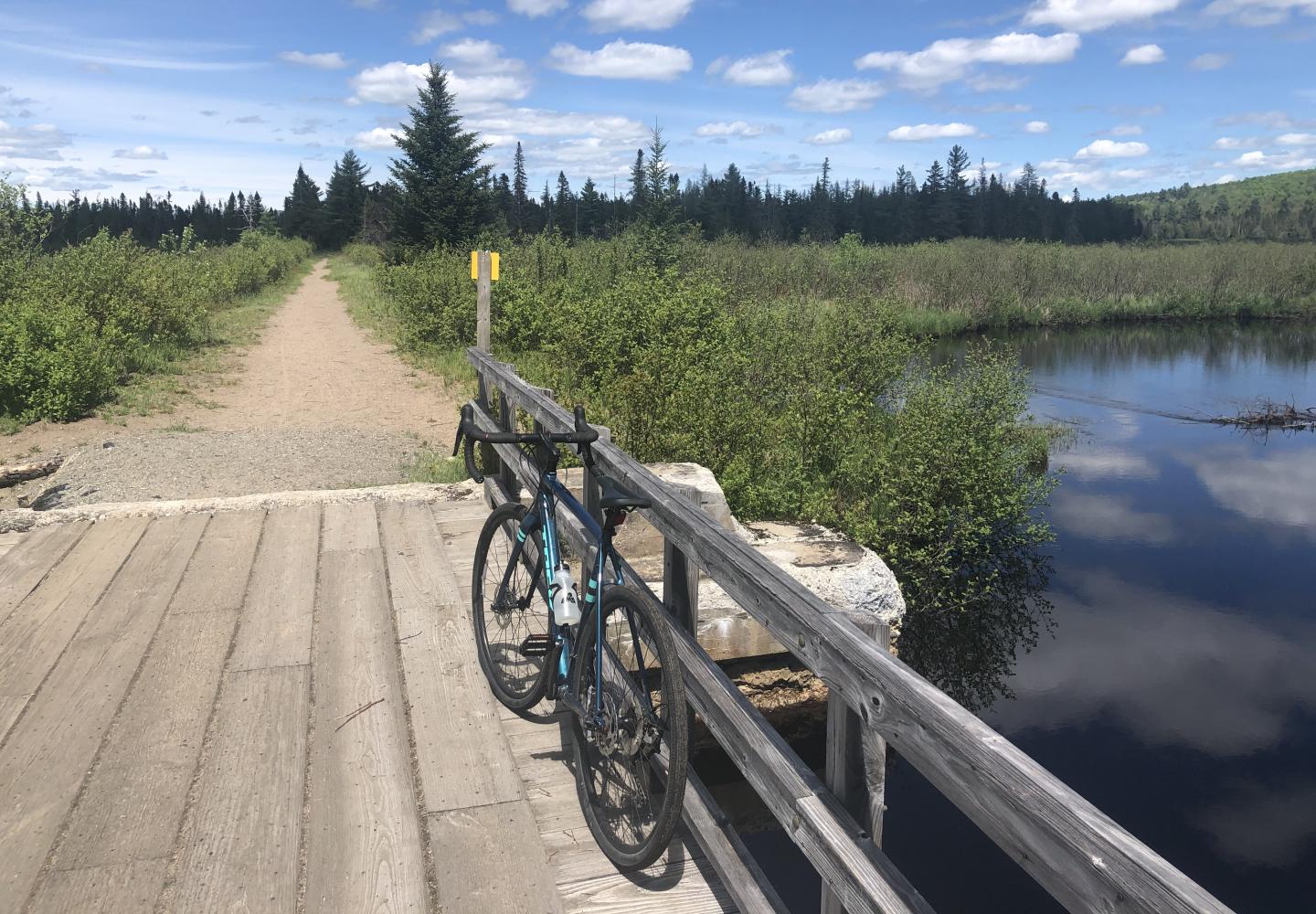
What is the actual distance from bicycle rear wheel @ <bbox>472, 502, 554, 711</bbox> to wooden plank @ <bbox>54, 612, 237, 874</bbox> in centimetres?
108

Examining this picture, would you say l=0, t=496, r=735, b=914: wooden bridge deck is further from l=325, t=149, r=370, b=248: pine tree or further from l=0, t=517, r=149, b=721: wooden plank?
l=325, t=149, r=370, b=248: pine tree

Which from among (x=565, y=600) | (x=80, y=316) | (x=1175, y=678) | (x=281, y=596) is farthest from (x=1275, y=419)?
(x=80, y=316)

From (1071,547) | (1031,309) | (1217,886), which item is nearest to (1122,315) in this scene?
(1031,309)

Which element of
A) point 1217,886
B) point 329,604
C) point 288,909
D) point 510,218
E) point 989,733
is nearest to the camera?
point 989,733

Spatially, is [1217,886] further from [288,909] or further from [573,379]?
[573,379]

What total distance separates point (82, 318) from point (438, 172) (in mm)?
21105

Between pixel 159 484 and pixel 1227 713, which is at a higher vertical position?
pixel 159 484

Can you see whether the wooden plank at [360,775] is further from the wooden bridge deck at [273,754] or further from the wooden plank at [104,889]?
the wooden plank at [104,889]

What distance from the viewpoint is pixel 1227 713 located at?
27.6ft

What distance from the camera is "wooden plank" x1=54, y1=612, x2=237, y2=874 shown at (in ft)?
9.73

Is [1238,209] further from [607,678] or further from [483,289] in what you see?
[607,678]

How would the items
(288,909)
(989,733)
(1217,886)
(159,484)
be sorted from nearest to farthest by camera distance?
1. (989,733)
2. (288,909)
3. (1217,886)
4. (159,484)

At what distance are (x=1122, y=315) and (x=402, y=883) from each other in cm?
3782

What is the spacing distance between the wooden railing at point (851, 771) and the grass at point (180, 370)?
1104 centimetres
